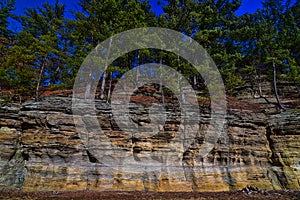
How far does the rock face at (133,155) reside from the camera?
1268 cm

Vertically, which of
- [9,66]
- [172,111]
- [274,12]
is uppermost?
[274,12]

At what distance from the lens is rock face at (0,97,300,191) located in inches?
499

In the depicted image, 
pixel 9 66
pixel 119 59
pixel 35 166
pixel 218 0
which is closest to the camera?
pixel 35 166

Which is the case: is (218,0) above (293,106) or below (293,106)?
above

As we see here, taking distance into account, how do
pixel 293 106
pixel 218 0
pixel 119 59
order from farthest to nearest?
pixel 218 0 < pixel 293 106 < pixel 119 59

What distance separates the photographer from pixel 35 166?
1270 centimetres

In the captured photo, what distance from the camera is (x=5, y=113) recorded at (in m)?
13.7

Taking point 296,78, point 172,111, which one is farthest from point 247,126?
point 296,78

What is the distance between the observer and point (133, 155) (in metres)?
13.9

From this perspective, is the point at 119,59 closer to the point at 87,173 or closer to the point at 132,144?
the point at 132,144

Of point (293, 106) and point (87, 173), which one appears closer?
point (87, 173)

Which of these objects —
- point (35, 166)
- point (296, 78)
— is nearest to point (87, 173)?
point (35, 166)

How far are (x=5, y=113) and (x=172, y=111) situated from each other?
38.0ft

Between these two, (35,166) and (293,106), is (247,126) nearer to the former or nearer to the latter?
(293,106)
